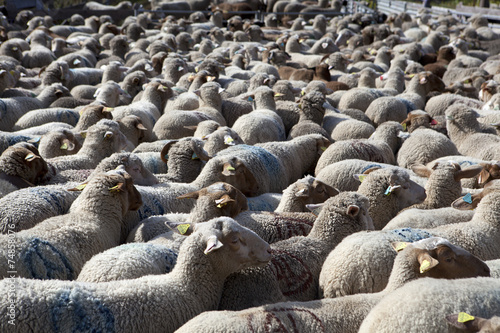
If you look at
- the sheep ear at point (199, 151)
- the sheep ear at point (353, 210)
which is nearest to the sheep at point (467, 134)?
the sheep ear at point (353, 210)

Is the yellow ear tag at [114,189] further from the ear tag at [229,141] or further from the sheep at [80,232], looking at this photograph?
the ear tag at [229,141]

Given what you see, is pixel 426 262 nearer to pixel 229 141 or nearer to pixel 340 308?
pixel 340 308

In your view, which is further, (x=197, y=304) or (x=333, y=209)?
(x=333, y=209)

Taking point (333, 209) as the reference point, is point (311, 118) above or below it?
below

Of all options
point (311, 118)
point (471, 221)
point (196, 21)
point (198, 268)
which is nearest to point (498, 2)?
point (196, 21)

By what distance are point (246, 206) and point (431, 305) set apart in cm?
212

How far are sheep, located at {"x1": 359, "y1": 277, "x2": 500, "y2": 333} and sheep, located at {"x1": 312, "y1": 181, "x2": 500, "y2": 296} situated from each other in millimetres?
760

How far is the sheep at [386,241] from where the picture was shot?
3213 mm

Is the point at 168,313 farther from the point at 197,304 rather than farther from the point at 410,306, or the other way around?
the point at 410,306

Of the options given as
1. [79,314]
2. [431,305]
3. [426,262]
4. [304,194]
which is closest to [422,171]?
[304,194]

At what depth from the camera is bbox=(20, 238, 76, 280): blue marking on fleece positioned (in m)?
3.23

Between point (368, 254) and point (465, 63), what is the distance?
29.6ft

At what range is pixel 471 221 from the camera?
3727mm

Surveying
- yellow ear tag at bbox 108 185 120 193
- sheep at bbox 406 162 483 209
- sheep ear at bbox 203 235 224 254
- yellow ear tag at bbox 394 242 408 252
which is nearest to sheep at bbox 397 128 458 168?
sheep at bbox 406 162 483 209
